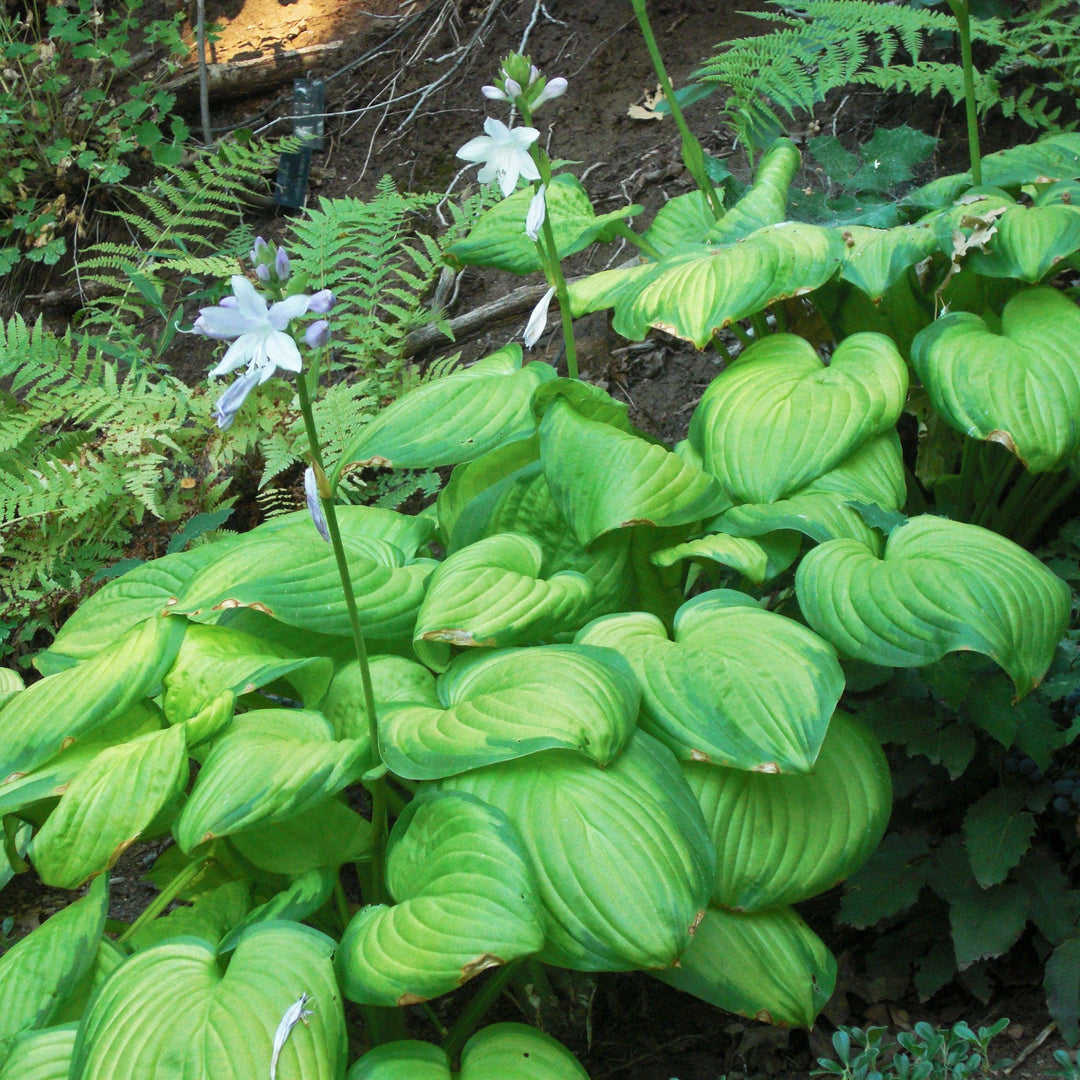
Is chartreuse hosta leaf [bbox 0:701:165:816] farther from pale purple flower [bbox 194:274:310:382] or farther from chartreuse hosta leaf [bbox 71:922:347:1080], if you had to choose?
→ pale purple flower [bbox 194:274:310:382]

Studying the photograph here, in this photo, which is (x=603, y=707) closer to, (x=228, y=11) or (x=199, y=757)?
(x=199, y=757)

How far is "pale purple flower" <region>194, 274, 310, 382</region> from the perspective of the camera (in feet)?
3.39

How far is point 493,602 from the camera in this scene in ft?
5.18

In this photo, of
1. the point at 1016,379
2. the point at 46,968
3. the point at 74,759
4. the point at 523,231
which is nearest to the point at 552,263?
the point at 523,231

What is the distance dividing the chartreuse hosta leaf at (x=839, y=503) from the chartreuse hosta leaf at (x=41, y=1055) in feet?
4.19

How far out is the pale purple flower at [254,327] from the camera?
3.39 ft

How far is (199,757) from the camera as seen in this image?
5.43ft

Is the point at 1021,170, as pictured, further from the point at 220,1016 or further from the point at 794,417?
the point at 220,1016

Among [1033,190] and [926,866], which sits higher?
[1033,190]

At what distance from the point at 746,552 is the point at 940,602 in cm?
36

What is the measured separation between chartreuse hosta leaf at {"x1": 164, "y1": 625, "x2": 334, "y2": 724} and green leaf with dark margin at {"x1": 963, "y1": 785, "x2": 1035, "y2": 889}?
1.13 metres

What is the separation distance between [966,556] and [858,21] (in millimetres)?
1900

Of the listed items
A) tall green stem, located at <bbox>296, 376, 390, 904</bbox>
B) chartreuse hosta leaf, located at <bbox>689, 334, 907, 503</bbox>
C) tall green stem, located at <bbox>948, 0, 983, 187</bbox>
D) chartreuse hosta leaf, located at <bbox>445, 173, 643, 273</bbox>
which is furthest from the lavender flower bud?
tall green stem, located at <bbox>948, 0, 983, 187</bbox>

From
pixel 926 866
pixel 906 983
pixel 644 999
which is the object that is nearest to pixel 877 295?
pixel 926 866
